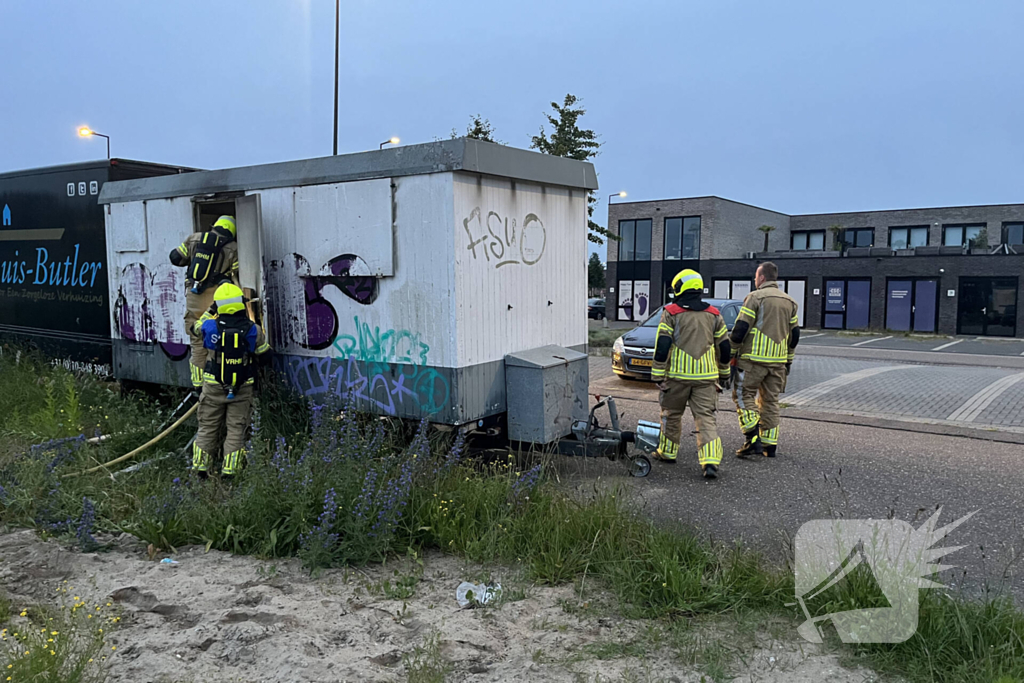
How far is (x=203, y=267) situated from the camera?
674 centimetres

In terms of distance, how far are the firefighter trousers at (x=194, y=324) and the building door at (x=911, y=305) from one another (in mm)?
31722

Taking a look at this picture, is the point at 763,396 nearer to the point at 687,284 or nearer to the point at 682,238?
the point at 687,284

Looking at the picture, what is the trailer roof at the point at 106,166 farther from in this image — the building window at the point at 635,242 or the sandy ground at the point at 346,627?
the building window at the point at 635,242

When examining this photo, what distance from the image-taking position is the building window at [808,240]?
4662cm

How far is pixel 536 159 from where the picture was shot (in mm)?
6480

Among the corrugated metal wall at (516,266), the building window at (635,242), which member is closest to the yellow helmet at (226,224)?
the corrugated metal wall at (516,266)

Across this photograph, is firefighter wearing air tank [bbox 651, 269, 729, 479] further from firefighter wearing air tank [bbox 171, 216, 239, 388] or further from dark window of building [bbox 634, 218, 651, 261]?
dark window of building [bbox 634, 218, 651, 261]

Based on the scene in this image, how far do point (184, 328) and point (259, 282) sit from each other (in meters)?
1.10

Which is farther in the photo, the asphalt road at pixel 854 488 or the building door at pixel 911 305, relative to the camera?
the building door at pixel 911 305

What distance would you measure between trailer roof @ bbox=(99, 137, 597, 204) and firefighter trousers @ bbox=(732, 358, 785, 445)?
239cm

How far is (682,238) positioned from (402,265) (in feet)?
120

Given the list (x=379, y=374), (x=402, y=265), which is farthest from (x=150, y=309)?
(x=402, y=265)

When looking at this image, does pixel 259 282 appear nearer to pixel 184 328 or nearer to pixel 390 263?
pixel 184 328

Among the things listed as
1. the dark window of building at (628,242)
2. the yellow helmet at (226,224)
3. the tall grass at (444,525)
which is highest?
the dark window of building at (628,242)
